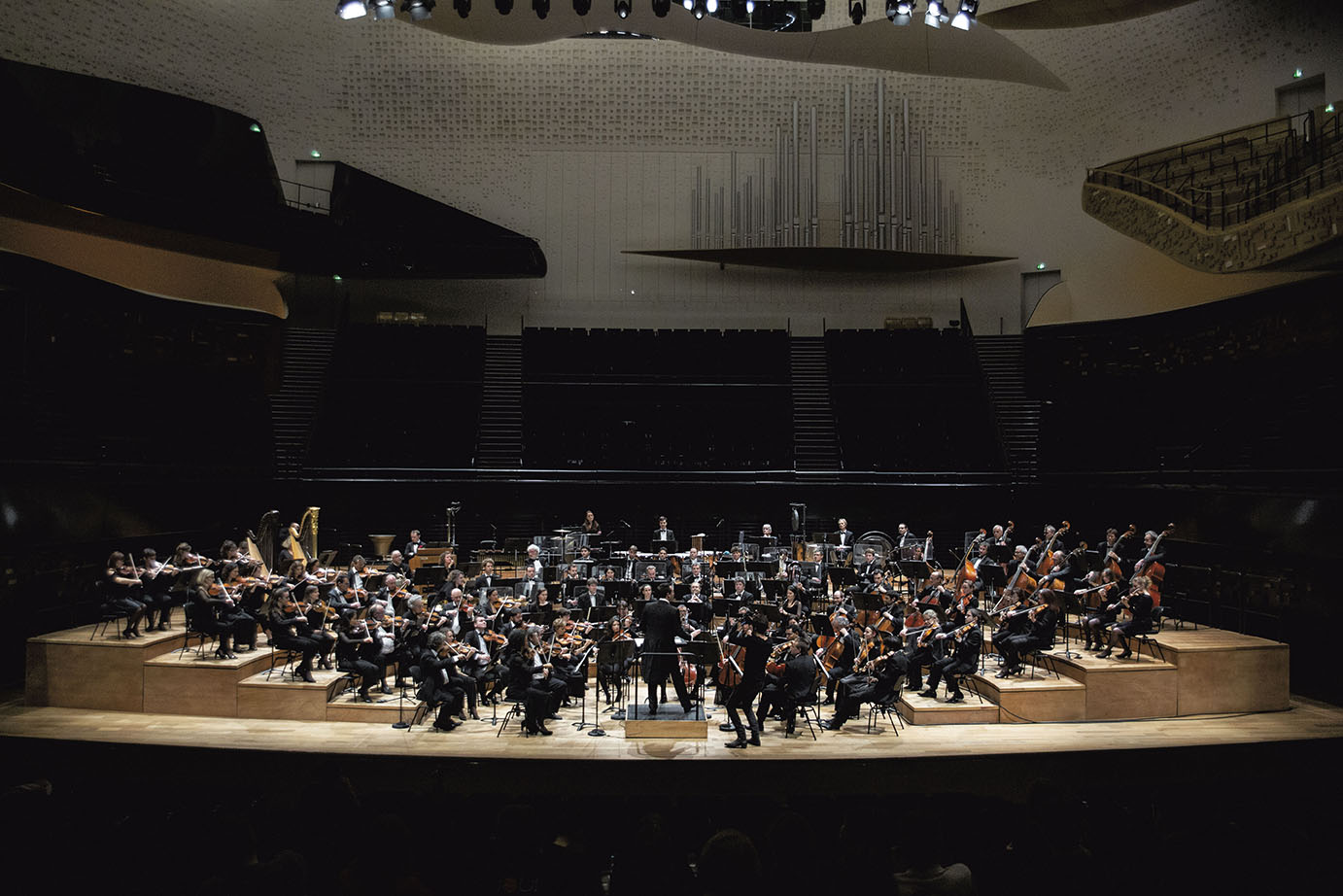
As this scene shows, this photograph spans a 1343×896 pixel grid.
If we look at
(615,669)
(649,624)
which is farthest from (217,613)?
(649,624)

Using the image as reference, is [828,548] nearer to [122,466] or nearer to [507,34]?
[122,466]

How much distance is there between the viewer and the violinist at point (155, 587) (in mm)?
10062

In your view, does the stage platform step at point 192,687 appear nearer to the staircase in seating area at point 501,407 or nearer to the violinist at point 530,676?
the violinist at point 530,676

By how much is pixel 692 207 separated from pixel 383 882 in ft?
59.0

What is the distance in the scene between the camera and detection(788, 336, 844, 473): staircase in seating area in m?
17.9

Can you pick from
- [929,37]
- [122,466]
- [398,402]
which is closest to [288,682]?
[122,466]

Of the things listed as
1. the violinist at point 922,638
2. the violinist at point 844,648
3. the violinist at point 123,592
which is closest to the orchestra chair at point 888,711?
the violinist at point 922,638

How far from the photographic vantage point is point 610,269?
67.2 feet

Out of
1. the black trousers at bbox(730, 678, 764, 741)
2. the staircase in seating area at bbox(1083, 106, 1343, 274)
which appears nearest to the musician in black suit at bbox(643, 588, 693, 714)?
the black trousers at bbox(730, 678, 764, 741)

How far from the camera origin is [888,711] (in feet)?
31.3

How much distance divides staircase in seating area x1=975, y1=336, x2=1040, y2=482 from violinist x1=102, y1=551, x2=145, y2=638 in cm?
1429

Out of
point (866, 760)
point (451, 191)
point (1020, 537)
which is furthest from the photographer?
point (451, 191)

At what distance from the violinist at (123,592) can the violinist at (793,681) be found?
7.04m

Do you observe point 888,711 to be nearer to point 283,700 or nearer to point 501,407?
point 283,700
